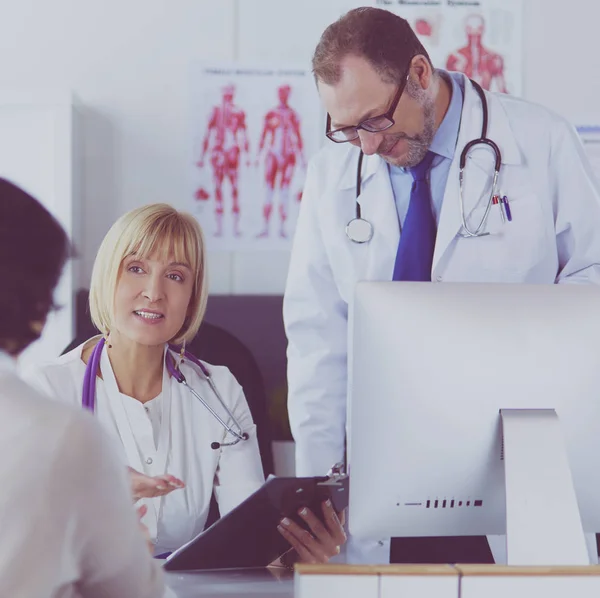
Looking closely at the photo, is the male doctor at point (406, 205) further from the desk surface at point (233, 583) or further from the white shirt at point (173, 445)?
the desk surface at point (233, 583)

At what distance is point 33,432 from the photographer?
75 centimetres

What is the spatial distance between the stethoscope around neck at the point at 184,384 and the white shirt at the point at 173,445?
16mm

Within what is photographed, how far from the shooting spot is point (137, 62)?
2512mm

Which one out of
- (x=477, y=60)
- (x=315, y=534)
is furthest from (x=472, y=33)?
(x=315, y=534)

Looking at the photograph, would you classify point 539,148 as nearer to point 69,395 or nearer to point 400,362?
point 400,362

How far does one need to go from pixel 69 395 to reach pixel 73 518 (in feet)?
3.00

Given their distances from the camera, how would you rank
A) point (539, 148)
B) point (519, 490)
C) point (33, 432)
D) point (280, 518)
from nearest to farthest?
point (33, 432), point (519, 490), point (280, 518), point (539, 148)

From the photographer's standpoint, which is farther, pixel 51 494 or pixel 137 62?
pixel 137 62

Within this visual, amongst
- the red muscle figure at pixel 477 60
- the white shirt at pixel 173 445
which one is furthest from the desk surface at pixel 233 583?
the red muscle figure at pixel 477 60

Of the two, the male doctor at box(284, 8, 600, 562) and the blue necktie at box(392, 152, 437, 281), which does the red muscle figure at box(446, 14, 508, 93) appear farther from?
the blue necktie at box(392, 152, 437, 281)

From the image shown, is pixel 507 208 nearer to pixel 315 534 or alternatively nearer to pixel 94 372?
pixel 315 534

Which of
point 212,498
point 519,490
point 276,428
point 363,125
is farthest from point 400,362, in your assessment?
point 276,428

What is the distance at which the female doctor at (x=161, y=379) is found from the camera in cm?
164

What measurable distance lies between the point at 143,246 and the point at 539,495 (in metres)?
1.01
